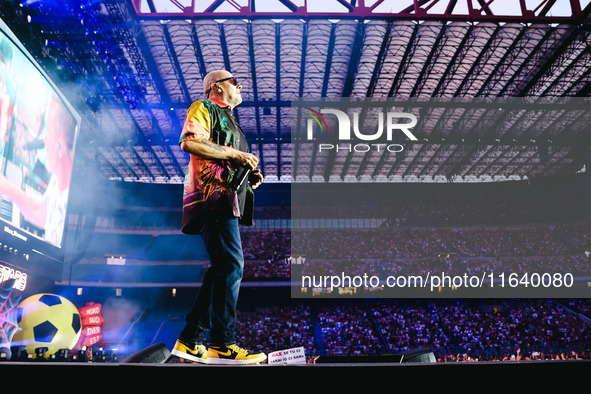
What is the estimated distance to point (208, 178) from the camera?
7.55 feet

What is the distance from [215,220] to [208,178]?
0.23m

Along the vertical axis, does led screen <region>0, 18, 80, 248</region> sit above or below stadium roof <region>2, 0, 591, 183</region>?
below

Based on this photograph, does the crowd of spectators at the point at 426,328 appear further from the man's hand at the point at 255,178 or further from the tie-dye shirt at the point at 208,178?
the tie-dye shirt at the point at 208,178

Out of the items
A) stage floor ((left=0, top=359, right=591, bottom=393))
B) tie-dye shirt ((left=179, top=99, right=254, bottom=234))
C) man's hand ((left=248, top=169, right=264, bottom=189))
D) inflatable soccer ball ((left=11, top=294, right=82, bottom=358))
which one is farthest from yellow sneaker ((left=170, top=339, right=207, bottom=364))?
inflatable soccer ball ((left=11, top=294, right=82, bottom=358))

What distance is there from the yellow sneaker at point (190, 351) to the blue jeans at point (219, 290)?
3 centimetres

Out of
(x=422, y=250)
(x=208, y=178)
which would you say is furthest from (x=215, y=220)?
(x=422, y=250)

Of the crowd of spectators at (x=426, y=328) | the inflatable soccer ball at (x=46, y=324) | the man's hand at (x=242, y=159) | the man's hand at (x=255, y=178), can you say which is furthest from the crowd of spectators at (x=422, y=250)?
the man's hand at (x=242, y=159)

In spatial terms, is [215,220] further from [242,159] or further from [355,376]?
[355,376]

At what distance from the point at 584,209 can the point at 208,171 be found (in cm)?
3133

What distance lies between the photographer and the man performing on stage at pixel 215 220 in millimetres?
2189

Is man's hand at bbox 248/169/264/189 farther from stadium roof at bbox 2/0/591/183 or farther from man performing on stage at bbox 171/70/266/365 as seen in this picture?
stadium roof at bbox 2/0/591/183

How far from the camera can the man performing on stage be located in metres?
2.19

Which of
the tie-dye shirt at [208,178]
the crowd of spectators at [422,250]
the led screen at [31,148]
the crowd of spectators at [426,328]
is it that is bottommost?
the crowd of spectators at [426,328]

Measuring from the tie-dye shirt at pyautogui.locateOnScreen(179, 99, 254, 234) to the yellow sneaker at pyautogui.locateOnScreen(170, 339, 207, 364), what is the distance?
0.60 metres
